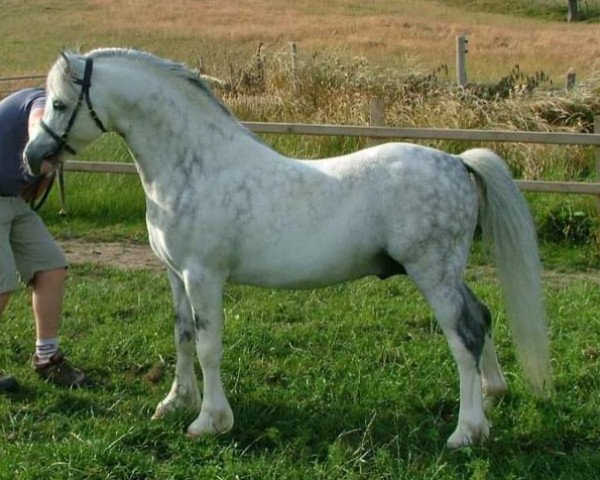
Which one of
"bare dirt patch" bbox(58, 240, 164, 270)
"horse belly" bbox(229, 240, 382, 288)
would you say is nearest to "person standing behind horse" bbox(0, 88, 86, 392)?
"horse belly" bbox(229, 240, 382, 288)

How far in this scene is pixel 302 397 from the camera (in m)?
5.10

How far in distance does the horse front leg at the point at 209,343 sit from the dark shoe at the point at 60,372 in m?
1.02

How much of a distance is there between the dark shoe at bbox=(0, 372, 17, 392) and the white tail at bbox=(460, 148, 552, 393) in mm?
2661

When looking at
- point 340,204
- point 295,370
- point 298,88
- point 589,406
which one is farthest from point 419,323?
point 298,88

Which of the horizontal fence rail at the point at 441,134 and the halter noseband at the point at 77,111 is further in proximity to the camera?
the horizontal fence rail at the point at 441,134

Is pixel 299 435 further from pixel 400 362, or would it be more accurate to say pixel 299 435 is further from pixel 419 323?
pixel 419 323

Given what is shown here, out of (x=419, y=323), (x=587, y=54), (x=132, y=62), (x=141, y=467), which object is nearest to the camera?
(x=141, y=467)

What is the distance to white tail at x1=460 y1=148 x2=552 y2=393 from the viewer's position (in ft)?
15.0

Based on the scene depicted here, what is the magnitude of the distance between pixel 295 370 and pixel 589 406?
5.34 feet

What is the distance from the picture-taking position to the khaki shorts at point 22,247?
5.25m

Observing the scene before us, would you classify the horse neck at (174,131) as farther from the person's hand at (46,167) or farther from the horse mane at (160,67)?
the person's hand at (46,167)

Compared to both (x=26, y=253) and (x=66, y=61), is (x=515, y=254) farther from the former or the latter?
(x=26, y=253)

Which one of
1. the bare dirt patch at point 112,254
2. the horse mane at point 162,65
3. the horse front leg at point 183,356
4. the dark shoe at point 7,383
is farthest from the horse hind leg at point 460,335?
the bare dirt patch at point 112,254

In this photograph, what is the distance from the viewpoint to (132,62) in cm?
454
